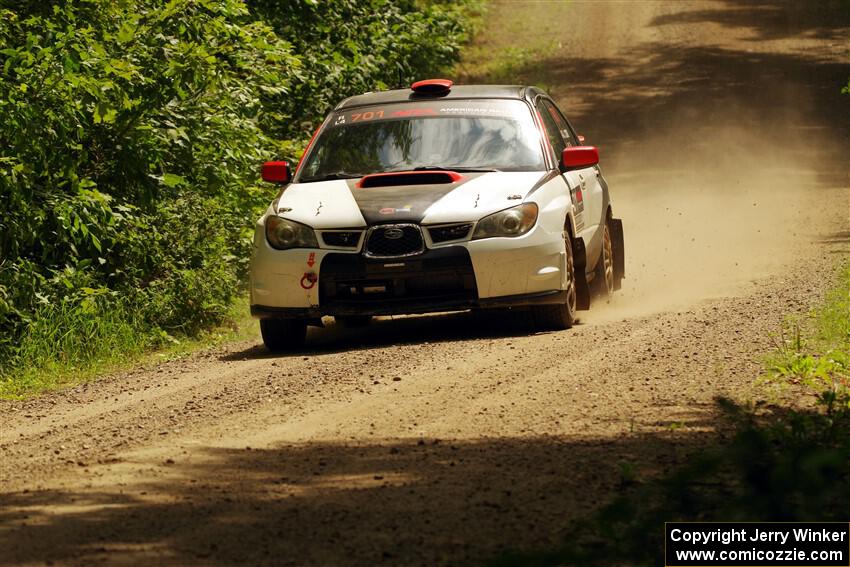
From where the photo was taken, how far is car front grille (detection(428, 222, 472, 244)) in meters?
9.69

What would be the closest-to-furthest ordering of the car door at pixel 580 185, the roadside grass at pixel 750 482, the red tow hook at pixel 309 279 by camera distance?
1. the roadside grass at pixel 750 482
2. the red tow hook at pixel 309 279
3. the car door at pixel 580 185

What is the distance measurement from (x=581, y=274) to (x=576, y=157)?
950 millimetres

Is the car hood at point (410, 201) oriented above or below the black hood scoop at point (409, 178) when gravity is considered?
below

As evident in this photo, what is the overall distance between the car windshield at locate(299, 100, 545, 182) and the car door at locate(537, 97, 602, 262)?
1.30 feet

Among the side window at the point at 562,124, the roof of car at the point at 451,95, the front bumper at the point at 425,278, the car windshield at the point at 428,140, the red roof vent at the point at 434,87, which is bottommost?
the front bumper at the point at 425,278

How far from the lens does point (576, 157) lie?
10.6 metres

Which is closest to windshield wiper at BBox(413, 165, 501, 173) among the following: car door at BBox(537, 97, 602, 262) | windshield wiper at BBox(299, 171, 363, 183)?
A: windshield wiper at BBox(299, 171, 363, 183)

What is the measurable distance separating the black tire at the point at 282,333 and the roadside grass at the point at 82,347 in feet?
3.75

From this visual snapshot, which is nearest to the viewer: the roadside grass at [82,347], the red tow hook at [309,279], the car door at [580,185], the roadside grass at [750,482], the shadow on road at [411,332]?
the roadside grass at [750,482]

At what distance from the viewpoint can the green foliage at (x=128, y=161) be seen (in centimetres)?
→ 1071

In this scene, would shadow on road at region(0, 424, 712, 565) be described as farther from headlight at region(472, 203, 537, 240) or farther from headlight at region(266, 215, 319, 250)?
headlight at region(266, 215, 319, 250)

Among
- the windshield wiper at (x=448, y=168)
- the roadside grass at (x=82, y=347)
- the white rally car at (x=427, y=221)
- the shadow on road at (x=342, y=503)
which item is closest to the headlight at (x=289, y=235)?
the white rally car at (x=427, y=221)

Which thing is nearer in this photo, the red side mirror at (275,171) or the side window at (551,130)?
the red side mirror at (275,171)

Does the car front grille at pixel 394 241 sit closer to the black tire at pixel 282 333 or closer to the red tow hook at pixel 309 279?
the red tow hook at pixel 309 279
